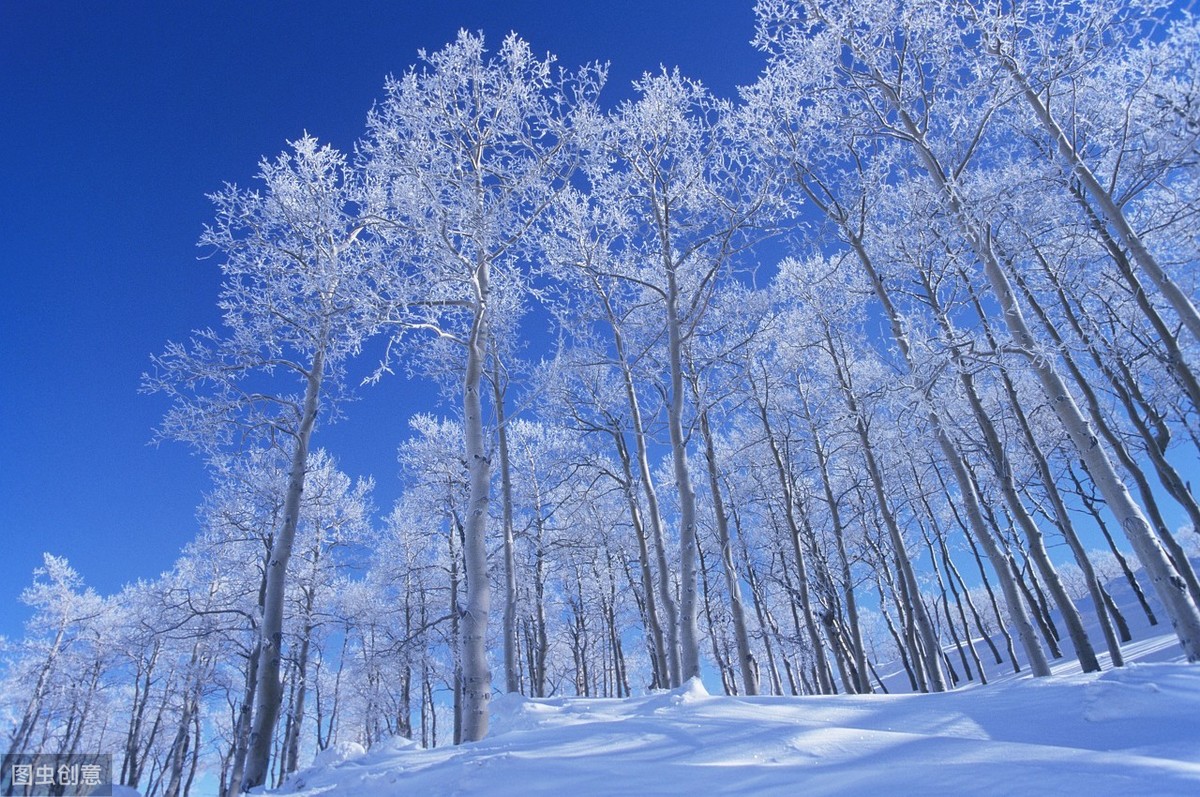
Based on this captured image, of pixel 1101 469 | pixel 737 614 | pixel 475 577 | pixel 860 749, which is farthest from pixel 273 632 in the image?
pixel 1101 469

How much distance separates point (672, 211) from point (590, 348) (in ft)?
11.1

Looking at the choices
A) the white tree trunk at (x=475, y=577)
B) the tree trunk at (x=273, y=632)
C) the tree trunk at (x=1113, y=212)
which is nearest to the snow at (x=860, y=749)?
the white tree trunk at (x=475, y=577)

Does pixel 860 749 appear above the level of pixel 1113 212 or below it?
below

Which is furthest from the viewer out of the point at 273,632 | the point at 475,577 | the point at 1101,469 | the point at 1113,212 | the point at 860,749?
the point at 273,632

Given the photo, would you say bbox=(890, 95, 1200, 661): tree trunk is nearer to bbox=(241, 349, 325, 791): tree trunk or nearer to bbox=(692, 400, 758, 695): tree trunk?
bbox=(692, 400, 758, 695): tree trunk

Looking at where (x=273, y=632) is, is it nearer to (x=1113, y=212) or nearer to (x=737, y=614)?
(x=737, y=614)

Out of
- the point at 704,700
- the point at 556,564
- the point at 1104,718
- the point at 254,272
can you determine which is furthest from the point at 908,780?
the point at 556,564

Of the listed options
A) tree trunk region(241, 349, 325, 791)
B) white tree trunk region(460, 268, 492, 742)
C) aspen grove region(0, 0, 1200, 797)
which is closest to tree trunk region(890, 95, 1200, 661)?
aspen grove region(0, 0, 1200, 797)

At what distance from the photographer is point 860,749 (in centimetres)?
276

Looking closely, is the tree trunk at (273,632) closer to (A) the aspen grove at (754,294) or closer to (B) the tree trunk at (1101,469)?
(A) the aspen grove at (754,294)

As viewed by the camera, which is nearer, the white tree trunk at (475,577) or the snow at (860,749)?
the snow at (860,749)

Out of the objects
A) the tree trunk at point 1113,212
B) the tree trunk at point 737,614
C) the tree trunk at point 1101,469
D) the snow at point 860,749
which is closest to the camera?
the snow at point 860,749

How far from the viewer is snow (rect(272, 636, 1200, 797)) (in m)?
2.19

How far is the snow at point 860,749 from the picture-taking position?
2.19 m
